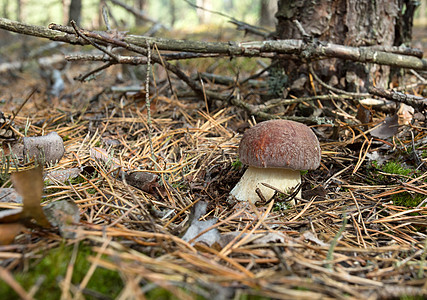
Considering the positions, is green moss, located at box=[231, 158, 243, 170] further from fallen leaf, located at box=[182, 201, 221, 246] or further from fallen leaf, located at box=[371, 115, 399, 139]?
fallen leaf, located at box=[371, 115, 399, 139]

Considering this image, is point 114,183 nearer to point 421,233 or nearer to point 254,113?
point 254,113

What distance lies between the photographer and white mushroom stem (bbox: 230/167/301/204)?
77.5 inches

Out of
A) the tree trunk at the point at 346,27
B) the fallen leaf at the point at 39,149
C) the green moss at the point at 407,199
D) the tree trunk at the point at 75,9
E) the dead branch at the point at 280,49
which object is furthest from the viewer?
the tree trunk at the point at 75,9

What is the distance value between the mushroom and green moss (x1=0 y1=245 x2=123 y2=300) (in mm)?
1049

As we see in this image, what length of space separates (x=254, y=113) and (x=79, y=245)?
1870mm

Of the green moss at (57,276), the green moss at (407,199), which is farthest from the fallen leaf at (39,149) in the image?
the green moss at (407,199)

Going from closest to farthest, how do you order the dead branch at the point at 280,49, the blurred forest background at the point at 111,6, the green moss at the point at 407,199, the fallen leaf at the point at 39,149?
the green moss at the point at 407,199, the fallen leaf at the point at 39,149, the dead branch at the point at 280,49, the blurred forest background at the point at 111,6

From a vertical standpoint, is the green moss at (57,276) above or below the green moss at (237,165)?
above

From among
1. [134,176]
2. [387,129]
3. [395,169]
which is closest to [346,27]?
[387,129]

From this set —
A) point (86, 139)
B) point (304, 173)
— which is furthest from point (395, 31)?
point (86, 139)

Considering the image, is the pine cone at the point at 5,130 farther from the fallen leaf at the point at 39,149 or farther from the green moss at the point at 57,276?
the green moss at the point at 57,276

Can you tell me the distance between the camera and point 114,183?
1.87 metres

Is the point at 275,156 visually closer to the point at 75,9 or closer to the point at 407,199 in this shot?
the point at 407,199

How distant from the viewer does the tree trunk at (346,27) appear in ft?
9.05
